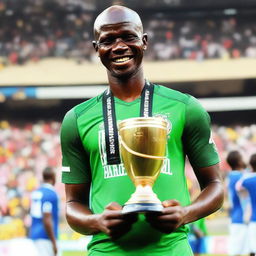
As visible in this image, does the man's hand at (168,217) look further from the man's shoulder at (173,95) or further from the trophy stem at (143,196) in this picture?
the man's shoulder at (173,95)

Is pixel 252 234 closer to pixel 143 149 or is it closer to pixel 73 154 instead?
pixel 73 154

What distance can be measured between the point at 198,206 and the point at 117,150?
312 mm

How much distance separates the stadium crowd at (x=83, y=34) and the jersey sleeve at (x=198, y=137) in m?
18.8

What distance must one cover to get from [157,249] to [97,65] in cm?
1891

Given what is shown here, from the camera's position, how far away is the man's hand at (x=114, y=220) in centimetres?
191

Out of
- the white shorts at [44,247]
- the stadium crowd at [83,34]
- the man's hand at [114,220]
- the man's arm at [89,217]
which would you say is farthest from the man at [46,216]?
the stadium crowd at [83,34]

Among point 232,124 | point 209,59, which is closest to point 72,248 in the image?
point 232,124

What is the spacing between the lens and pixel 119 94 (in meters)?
2.30

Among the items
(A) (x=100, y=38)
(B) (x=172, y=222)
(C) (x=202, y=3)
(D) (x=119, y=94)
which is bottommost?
(B) (x=172, y=222)

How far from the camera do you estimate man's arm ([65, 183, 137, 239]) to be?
6.29 ft

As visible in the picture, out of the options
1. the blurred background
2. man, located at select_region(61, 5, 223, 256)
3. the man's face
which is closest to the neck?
man, located at select_region(61, 5, 223, 256)

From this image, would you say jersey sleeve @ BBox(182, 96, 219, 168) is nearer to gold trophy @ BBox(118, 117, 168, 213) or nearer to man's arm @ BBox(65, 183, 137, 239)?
gold trophy @ BBox(118, 117, 168, 213)

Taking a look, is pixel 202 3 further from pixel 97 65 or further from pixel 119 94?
pixel 119 94

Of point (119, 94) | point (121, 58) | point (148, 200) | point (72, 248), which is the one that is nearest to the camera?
point (148, 200)
